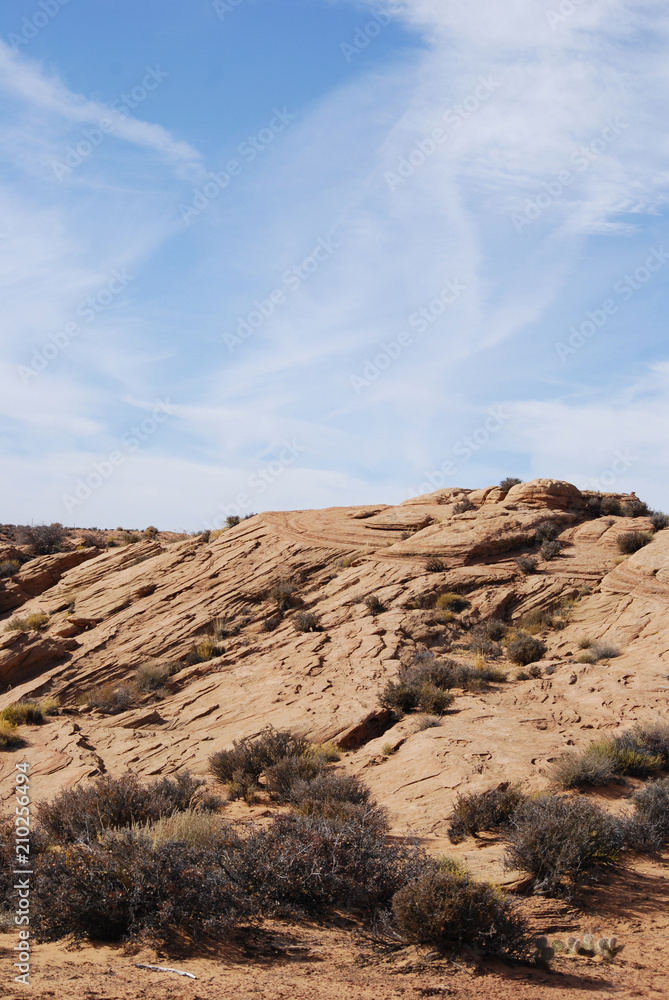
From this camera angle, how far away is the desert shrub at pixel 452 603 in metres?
18.7

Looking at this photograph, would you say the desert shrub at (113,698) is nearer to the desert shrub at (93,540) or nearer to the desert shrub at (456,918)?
the desert shrub at (456,918)

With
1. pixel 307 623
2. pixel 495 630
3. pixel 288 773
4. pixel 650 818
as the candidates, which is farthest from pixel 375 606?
pixel 650 818

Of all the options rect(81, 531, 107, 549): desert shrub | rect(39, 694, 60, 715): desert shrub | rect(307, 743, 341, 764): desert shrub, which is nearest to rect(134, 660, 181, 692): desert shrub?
rect(39, 694, 60, 715): desert shrub

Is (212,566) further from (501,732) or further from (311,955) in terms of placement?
(311,955)

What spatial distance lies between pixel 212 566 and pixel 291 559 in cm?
296

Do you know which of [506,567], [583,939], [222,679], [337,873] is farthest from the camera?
[506,567]

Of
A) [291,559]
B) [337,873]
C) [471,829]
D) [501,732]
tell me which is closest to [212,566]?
[291,559]

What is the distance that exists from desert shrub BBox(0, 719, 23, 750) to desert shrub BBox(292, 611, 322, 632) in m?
7.60

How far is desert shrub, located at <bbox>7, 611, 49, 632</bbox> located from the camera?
Answer: 2300 centimetres

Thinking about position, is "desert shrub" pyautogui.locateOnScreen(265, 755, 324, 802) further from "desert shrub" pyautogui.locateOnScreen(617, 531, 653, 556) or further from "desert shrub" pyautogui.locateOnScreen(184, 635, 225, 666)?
"desert shrub" pyautogui.locateOnScreen(617, 531, 653, 556)

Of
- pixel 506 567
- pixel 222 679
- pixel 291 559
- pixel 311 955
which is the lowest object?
pixel 311 955

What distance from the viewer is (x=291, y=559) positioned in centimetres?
2256

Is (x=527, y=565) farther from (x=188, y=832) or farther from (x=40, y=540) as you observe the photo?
(x=40, y=540)

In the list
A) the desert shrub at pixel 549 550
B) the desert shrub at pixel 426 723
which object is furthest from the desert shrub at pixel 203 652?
the desert shrub at pixel 549 550
